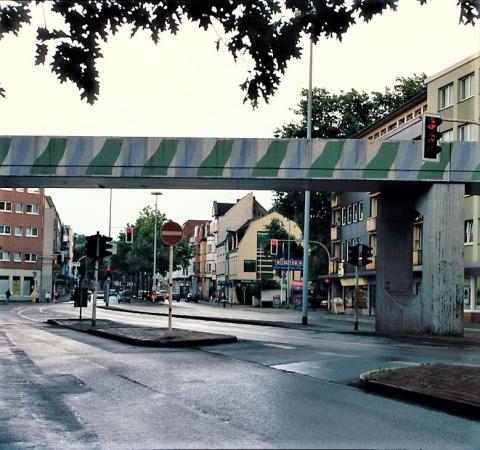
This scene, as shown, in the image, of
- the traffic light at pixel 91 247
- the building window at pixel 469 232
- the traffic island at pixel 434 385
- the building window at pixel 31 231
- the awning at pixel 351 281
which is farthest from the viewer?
the building window at pixel 31 231

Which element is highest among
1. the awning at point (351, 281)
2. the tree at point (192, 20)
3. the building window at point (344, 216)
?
the building window at point (344, 216)

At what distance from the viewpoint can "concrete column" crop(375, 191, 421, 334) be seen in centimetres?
2859

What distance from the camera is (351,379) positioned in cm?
1201

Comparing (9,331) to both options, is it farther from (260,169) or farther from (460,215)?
(460,215)

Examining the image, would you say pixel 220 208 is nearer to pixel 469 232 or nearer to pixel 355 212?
pixel 355 212

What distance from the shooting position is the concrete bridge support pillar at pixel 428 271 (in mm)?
26594

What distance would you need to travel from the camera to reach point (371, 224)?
5853 cm

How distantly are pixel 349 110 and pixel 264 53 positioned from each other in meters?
64.3

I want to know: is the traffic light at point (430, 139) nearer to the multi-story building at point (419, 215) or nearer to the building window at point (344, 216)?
the multi-story building at point (419, 215)

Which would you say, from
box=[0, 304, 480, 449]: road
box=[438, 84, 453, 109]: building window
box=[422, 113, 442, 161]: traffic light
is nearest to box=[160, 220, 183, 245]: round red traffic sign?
box=[0, 304, 480, 449]: road

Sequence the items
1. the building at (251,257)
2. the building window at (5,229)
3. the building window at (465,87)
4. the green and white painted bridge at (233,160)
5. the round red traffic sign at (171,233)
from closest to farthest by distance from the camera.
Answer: the round red traffic sign at (171,233) < the green and white painted bridge at (233,160) < the building window at (465,87) < the building window at (5,229) < the building at (251,257)

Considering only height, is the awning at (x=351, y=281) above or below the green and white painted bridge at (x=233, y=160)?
below

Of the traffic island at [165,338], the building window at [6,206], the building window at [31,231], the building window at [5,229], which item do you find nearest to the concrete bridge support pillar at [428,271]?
the traffic island at [165,338]

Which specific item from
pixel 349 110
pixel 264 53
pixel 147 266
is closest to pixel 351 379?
pixel 264 53
